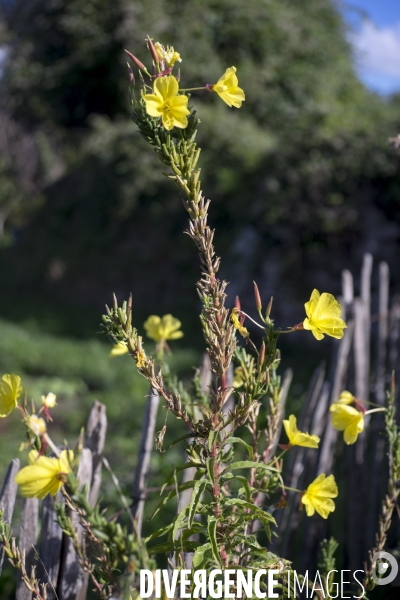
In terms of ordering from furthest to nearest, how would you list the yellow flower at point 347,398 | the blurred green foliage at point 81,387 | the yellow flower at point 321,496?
the blurred green foliage at point 81,387
the yellow flower at point 347,398
the yellow flower at point 321,496

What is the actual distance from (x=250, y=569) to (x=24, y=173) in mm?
18721

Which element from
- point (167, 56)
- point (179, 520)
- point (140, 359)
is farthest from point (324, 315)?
point (167, 56)

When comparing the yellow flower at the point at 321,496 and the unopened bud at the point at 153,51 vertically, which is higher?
the unopened bud at the point at 153,51

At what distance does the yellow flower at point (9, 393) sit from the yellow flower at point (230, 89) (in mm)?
667

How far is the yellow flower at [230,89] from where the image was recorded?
110 centimetres

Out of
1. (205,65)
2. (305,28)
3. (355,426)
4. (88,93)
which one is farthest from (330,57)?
(355,426)

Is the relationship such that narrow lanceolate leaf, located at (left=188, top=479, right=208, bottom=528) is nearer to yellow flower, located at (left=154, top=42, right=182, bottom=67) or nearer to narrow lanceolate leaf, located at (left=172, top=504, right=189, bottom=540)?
narrow lanceolate leaf, located at (left=172, top=504, right=189, bottom=540)

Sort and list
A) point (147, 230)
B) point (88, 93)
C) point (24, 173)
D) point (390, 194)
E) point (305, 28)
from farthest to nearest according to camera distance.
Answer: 1. point (24, 173)
2. point (88, 93)
3. point (305, 28)
4. point (147, 230)
5. point (390, 194)

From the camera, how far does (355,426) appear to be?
1.25 m

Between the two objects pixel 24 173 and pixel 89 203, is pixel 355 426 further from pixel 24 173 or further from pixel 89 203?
pixel 24 173

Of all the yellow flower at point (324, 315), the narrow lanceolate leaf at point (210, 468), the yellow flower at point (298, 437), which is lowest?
the narrow lanceolate leaf at point (210, 468)

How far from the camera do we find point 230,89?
44.2 inches

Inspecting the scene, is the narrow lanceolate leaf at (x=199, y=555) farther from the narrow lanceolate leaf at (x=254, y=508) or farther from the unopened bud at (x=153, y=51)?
the unopened bud at (x=153, y=51)

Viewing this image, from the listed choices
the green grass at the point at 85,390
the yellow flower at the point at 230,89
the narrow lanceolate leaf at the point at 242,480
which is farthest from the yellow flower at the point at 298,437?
the green grass at the point at 85,390
